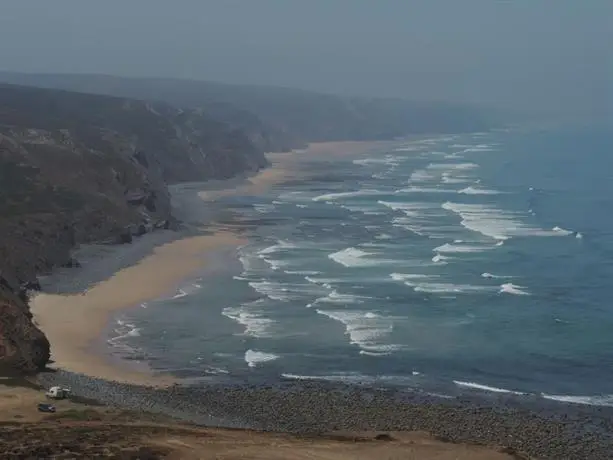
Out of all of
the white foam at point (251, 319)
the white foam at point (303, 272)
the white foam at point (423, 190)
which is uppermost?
the white foam at point (423, 190)

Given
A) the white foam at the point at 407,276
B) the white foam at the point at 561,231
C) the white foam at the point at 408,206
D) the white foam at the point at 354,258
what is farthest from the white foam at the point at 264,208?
the white foam at the point at 407,276

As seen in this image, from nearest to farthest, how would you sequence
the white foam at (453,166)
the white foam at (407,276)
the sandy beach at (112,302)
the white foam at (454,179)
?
the sandy beach at (112,302) < the white foam at (407,276) < the white foam at (454,179) < the white foam at (453,166)

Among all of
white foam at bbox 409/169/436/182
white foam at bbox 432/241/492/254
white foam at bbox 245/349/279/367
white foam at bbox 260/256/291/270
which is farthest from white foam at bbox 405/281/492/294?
white foam at bbox 409/169/436/182

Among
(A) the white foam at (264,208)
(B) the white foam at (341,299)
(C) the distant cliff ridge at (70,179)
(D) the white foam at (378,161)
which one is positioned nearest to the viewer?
(C) the distant cliff ridge at (70,179)

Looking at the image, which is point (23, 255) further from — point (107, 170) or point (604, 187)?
point (604, 187)

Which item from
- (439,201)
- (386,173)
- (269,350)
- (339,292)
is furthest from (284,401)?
(386,173)

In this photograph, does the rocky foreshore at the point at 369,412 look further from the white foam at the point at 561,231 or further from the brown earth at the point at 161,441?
the white foam at the point at 561,231

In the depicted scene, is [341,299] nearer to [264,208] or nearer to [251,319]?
[251,319]
